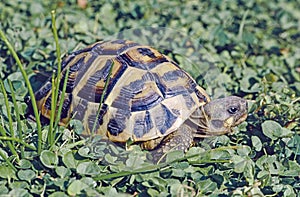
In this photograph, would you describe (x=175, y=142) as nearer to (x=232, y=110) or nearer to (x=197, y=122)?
(x=197, y=122)

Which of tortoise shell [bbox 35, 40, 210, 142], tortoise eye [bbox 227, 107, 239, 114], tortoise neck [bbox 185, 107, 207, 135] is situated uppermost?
tortoise shell [bbox 35, 40, 210, 142]

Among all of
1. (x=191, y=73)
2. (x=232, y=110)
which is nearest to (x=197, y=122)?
(x=232, y=110)

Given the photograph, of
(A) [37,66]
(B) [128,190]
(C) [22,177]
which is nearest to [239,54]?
(A) [37,66]

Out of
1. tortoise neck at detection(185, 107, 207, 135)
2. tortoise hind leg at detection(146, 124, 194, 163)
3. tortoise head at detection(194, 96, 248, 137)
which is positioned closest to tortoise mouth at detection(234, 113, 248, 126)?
tortoise head at detection(194, 96, 248, 137)

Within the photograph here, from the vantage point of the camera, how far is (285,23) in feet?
18.0

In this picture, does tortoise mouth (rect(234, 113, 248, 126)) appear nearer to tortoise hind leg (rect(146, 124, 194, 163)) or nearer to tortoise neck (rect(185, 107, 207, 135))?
tortoise neck (rect(185, 107, 207, 135))

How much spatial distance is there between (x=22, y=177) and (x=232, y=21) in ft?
9.05

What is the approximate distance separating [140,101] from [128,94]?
3.0 inches

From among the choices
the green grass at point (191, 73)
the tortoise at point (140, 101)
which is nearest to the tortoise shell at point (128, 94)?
the tortoise at point (140, 101)

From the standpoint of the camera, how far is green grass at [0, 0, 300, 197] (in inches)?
116

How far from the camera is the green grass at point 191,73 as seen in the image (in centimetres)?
294

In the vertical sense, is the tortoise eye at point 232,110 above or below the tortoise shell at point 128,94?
below

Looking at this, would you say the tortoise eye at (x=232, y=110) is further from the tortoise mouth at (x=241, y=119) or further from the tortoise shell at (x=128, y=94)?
the tortoise shell at (x=128, y=94)

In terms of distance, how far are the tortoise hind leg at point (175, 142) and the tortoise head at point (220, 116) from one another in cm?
13
